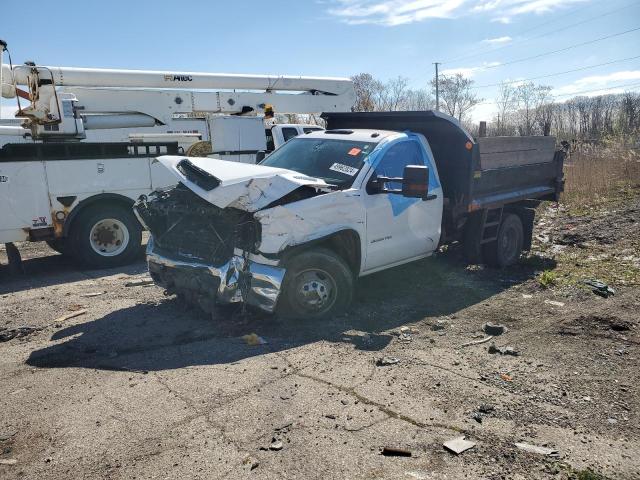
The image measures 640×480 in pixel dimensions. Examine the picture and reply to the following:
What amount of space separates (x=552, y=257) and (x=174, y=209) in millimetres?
6139

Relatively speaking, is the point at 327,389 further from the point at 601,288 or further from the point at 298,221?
the point at 601,288

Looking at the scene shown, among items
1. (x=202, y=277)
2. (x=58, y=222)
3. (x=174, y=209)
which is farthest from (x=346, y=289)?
(x=58, y=222)

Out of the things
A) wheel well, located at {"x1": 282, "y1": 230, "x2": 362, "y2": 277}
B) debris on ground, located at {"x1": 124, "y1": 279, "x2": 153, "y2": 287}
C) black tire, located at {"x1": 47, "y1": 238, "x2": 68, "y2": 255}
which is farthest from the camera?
black tire, located at {"x1": 47, "y1": 238, "x2": 68, "y2": 255}

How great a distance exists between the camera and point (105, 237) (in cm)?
890

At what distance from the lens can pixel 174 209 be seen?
18.6ft

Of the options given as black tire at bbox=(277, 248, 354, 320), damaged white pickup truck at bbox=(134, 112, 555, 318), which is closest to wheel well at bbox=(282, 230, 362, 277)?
damaged white pickup truck at bbox=(134, 112, 555, 318)

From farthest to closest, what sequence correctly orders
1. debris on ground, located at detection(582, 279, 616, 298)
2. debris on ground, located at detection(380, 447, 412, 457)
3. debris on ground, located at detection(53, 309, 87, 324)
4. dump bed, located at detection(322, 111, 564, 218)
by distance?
dump bed, located at detection(322, 111, 564, 218) < debris on ground, located at detection(582, 279, 616, 298) < debris on ground, located at detection(53, 309, 87, 324) < debris on ground, located at detection(380, 447, 412, 457)

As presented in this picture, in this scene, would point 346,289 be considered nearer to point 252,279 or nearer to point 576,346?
point 252,279

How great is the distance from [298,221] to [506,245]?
4.34 metres

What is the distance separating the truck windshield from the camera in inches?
231

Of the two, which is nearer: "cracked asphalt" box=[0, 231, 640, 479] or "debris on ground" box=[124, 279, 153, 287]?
"cracked asphalt" box=[0, 231, 640, 479]

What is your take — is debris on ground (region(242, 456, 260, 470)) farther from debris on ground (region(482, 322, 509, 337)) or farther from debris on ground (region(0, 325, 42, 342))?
debris on ground (region(0, 325, 42, 342))

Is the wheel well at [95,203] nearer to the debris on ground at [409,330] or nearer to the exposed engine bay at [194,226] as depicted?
the exposed engine bay at [194,226]

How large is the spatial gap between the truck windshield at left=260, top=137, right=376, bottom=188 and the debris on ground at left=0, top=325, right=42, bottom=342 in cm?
331
